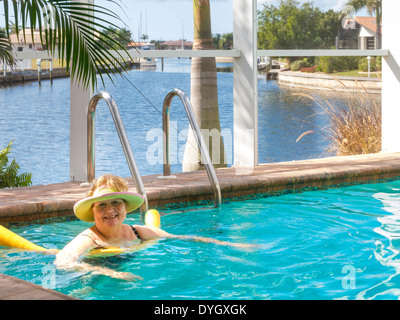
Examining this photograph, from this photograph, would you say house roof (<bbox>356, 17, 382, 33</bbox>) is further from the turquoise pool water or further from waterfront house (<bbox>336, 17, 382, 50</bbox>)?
the turquoise pool water

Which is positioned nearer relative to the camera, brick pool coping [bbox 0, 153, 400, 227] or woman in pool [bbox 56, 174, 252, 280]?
woman in pool [bbox 56, 174, 252, 280]

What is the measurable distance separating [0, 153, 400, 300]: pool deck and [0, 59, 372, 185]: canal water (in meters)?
6.43

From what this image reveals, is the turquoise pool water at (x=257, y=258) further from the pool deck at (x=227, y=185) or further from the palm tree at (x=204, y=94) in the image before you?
the palm tree at (x=204, y=94)

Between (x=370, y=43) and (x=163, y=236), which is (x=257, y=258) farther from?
Result: (x=370, y=43)

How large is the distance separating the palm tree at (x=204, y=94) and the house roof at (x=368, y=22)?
213cm

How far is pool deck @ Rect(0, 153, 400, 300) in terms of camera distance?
486 centimetres

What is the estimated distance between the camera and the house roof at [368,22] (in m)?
8.55

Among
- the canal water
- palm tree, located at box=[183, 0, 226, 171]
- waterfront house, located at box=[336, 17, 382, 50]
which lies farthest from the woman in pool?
the canal water

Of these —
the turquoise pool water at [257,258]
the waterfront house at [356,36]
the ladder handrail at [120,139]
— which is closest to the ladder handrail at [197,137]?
the turquoise pool water at [257,258]

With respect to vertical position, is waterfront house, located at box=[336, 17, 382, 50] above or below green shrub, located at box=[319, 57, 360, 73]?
above

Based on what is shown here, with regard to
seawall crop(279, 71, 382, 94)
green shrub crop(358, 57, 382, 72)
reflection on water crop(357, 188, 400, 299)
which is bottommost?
reflection on water crop(357, 188, 400, 299)

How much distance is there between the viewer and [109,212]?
382 centimetres
